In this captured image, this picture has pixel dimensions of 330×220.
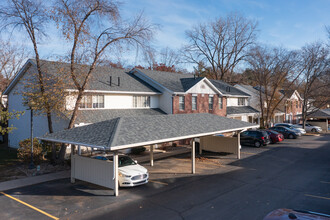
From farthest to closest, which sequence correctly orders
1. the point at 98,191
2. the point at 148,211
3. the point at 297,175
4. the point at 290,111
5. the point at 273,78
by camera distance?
the point at 290,111 < the point at 273,78 < the point at 297,175 < the point at 98,191 < the point at 148,211

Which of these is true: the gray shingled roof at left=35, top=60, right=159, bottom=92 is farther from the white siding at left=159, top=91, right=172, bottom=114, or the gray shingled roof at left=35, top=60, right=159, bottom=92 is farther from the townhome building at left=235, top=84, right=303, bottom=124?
the townhome building at left=235, top=84, right=303, bottom=124

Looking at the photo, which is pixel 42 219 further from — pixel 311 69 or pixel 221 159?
pixel 311 69

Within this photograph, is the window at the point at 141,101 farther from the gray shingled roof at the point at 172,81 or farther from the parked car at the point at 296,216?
the parked car at the point at 296,216

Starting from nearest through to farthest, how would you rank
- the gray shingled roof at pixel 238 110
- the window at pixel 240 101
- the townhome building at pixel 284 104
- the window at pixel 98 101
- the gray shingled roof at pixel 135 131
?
the gray shingled roof at pixel 135 131 < the window at pixel 98 101 < the gray shingled roof at pixel 238 110 < the window at pixel 240 101 < the townhome building at pixel 284 104

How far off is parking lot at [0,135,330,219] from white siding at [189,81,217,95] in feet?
42.8

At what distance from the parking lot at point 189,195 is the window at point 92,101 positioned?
8701 mm

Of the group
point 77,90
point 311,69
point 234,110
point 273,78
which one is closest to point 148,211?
point 77,90

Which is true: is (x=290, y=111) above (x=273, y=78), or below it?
below

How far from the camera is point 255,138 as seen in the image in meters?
27.2

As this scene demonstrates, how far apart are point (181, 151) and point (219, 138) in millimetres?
3826

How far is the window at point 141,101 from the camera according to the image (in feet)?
85.7

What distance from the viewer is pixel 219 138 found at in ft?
76.8

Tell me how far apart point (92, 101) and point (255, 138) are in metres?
17.2

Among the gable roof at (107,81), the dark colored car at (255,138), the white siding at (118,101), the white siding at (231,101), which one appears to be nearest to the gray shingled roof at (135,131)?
the gable roof at (107,81)
